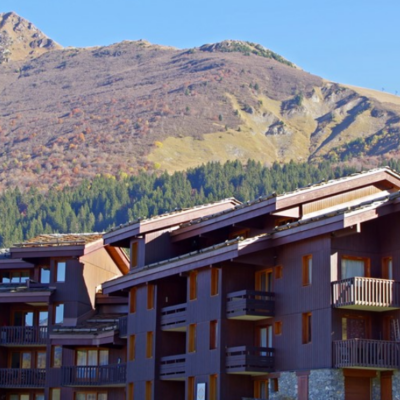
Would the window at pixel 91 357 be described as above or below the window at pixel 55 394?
above

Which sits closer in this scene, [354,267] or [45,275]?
[354,267]

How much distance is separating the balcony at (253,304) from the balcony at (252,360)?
1.67 m

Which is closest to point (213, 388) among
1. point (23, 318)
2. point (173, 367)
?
point (173, 367)

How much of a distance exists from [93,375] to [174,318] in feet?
37.9

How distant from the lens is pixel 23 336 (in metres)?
78.0

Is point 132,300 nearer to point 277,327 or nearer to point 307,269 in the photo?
point 277,327

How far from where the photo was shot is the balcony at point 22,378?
77.6m

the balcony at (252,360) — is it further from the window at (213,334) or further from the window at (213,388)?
the window at (213,334)

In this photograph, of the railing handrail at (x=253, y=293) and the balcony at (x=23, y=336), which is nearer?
the railing handrail at (x=253, y=293)

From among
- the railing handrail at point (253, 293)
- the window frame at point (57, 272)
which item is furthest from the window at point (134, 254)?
the railing handrail at point (253, 293)

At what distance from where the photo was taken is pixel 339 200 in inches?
2393

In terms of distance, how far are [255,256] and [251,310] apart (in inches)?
107

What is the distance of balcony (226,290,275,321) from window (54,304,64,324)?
2133cm

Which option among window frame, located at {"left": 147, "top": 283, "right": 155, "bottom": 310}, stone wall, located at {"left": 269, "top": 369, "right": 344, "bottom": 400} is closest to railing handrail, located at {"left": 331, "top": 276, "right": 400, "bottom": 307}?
stone wall, located at {"left": 269, "top": 369, "right": 344, "bottom": 400}
